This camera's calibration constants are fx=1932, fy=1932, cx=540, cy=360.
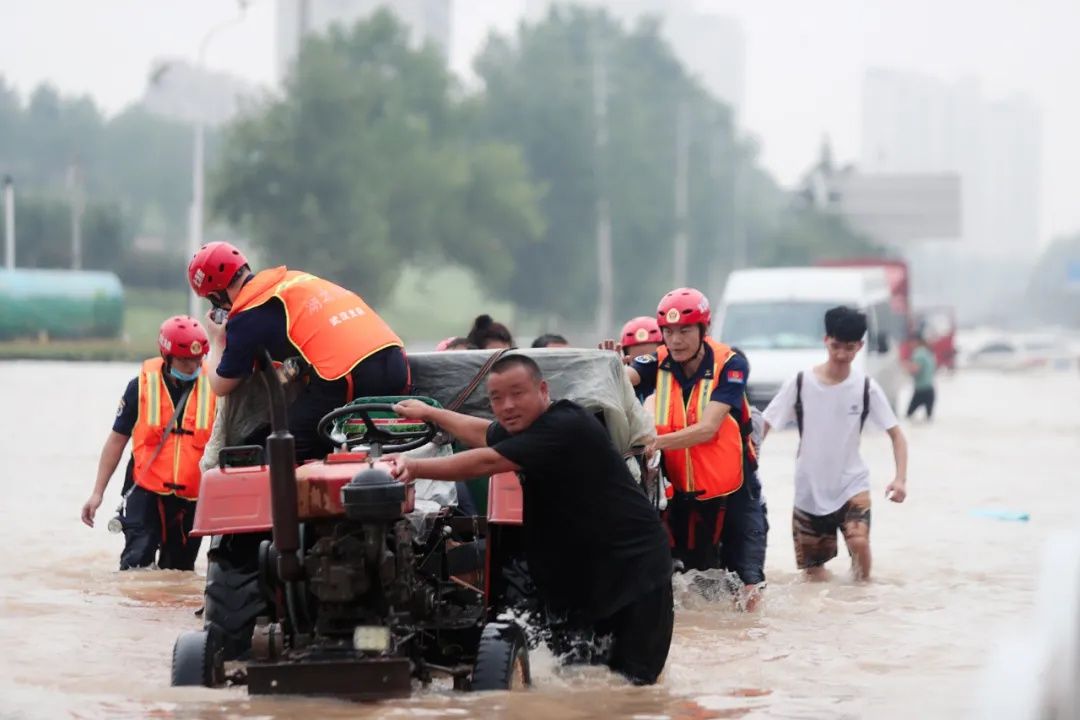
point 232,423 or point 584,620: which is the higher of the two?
point 232,423

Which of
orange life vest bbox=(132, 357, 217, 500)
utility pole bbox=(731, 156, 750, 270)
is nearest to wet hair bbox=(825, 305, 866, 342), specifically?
orange life vest bbox=(132, 357, 217, 500)

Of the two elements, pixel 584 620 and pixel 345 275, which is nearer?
pixel 584 620

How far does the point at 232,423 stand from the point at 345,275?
56.6m

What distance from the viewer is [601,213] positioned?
7781 cm

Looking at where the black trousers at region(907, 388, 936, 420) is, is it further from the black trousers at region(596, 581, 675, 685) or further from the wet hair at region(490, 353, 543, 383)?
the wet hair at region(490, 353, 543, 383)

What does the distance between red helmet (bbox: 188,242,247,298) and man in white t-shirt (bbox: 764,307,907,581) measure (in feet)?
13.6

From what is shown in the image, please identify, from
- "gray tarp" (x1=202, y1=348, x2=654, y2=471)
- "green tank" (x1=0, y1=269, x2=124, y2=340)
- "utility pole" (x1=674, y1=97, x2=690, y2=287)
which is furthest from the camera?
"utility pole" (x1=674, y1=97, x2=690, y2=287)

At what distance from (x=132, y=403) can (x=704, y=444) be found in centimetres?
311

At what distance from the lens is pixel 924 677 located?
8523mm

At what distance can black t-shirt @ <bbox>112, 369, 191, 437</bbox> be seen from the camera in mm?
10453

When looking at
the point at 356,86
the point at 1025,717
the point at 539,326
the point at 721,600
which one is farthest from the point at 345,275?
the point at 1025,717

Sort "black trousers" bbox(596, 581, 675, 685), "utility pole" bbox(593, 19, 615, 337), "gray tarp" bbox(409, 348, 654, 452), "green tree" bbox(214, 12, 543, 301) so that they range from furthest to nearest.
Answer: "utility pole" bbox(593, 19, 615, 337)
"green tree" bbox(214, 12, 543, 301)
"gray tarp" bbox(409, 348, 654, 452)
"black trousers" bbox(596, 581, 675, 685)

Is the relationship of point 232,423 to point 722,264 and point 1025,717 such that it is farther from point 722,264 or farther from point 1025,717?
point 722,264

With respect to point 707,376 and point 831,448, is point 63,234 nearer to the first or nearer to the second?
point 831,448
